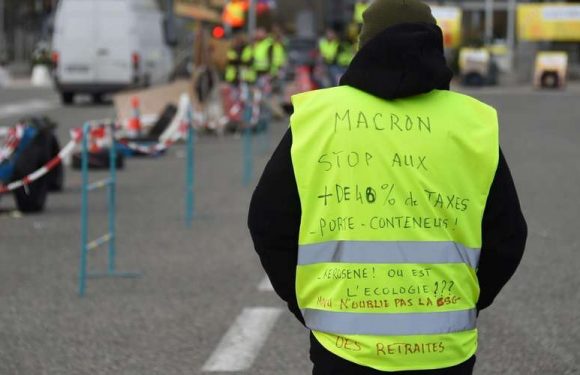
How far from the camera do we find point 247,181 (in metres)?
17.8

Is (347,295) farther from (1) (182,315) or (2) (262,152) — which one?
(2) (262,152)

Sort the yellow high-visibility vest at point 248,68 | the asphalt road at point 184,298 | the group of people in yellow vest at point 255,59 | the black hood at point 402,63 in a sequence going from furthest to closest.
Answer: the yellow high-visibility vest at point 248,68 < the group of people in yellow vest at point 255,59 < the asphalt road at point 184,298 < the black hood at point 402,63

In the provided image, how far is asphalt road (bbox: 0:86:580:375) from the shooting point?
7.47 m

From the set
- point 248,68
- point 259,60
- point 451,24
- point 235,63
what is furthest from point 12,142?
point 451,24

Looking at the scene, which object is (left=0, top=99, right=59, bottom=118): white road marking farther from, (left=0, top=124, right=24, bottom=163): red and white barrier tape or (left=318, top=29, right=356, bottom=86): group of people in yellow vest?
(left=0, top=124, right=24, bottom=163): red and white barrier tape

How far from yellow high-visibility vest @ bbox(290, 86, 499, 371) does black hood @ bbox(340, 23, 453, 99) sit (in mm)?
52

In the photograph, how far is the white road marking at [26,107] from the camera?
35.5 m

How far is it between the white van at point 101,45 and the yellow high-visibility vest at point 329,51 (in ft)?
16.8

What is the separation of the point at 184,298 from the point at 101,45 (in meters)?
26.8

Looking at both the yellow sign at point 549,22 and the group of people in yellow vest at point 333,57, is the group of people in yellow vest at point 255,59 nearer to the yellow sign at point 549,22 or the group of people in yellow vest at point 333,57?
the group of people in yellow vest at point 333,57

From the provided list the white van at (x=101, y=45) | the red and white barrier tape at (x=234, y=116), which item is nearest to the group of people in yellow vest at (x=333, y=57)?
the white van at (x=101, y=45)

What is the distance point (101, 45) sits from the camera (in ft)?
117

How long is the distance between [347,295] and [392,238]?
180 millimetres

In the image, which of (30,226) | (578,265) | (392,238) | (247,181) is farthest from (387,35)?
(247,181)
